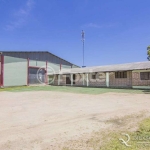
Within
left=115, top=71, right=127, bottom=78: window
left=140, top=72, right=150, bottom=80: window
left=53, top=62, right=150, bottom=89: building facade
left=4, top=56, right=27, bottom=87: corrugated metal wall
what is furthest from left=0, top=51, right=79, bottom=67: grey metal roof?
left=140, top=72, right=150, bottom=80: window

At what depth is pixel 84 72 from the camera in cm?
2598

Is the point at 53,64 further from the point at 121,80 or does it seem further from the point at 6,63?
the point at 121,80

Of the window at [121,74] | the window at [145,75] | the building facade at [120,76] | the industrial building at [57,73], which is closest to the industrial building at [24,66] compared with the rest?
the industrial building at [57,73]

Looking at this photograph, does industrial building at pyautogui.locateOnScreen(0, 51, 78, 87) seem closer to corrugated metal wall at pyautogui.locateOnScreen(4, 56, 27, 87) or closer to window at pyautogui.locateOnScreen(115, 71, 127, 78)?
corrugated metal wall at pyautogui.locateOnScreen(4, 56, 27, 87)

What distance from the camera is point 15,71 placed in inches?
984

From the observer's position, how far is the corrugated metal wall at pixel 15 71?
936 inches

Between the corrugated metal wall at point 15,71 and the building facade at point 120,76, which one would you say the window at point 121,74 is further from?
the corrugated metal wall at point 15,71

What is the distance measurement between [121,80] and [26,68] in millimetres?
15548

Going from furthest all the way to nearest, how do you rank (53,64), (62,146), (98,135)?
(53,64), (98,135), (62,146)

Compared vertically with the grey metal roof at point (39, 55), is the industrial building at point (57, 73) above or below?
below

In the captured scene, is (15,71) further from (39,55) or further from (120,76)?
(120,76)

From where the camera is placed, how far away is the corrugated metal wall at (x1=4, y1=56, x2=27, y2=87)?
78.0ft

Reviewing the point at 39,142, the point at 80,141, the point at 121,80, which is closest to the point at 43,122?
the point at 39,142

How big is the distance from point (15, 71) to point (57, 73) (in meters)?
8.20
